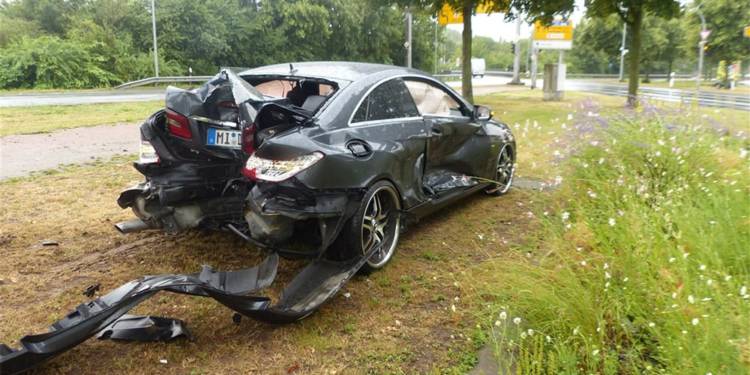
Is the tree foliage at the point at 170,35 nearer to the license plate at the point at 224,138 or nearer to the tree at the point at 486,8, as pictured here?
the tree at the point at 486,8

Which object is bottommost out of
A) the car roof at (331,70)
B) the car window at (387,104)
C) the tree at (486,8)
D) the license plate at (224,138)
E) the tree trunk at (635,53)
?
the license plate at (224,138)

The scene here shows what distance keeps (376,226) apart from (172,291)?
5.52 ft

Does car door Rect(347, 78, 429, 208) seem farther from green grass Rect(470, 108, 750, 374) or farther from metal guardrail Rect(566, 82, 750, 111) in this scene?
metal guardrail Rect(566, 82, 750, 111)

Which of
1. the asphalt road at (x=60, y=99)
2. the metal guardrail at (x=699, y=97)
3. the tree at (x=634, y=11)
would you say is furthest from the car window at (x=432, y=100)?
the asphalt road at (x=60, y=99)

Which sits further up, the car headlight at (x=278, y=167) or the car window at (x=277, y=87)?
the car window at (x=277, y=87)

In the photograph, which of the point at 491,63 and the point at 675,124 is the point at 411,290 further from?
the point at 491,63

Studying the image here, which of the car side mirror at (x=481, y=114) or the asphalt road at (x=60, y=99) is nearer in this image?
the car side mirror at (x=481, y=114)

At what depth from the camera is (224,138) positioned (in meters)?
4.08

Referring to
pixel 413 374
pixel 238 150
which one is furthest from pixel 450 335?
pixel 238 150

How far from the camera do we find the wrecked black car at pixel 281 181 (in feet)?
10.6

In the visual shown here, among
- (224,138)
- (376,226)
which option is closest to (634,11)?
(376,226)

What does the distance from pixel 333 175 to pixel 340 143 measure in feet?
0.92

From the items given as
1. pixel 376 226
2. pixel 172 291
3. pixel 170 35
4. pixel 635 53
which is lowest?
pixel 172 291

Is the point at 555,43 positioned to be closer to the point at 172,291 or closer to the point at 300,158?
the point at 300,158
